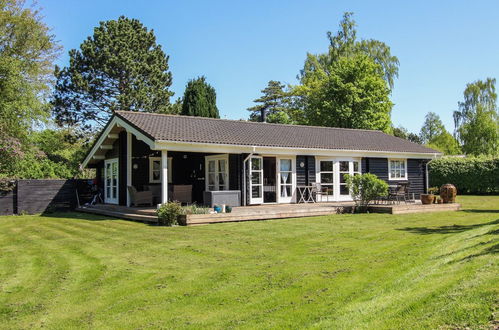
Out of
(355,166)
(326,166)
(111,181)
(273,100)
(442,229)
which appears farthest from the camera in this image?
(273,100)

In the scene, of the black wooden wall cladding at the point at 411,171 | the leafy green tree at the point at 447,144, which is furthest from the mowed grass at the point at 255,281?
the leafy green tree at the point at 447,144

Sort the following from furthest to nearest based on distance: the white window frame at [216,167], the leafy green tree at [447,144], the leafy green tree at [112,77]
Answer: the leafy green tree at [447,144], the leafy green tree at [112,77], the white window frame at [216,167]

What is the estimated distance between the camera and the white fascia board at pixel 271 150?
13352 mm

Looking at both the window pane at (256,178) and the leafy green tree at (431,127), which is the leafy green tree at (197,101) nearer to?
the window pane at (256,178)

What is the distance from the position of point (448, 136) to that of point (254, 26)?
141 ft

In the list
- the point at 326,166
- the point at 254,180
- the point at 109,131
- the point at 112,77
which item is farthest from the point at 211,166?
the point at 112,77

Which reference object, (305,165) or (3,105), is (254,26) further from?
(3,105)

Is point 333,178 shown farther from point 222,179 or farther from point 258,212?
point 258,212

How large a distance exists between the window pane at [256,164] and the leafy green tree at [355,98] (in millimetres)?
18318

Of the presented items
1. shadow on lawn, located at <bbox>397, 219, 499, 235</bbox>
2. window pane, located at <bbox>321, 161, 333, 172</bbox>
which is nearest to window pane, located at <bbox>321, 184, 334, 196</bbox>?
window pane, located at <bbox>321, 161, 333, 172</bbox>

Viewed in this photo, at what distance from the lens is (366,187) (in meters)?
14.7

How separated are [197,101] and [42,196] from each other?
1719cm

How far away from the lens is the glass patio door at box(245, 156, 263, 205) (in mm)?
15938

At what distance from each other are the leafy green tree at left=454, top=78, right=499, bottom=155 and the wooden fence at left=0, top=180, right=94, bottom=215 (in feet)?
127
